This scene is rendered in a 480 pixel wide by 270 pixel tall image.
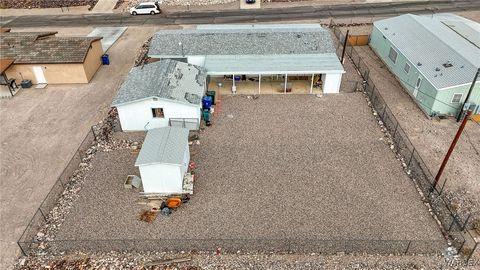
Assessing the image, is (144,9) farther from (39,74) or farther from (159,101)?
(159,101)

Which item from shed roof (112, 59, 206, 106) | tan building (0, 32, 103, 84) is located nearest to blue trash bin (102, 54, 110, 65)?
tan building (0, 32, 103, 84)

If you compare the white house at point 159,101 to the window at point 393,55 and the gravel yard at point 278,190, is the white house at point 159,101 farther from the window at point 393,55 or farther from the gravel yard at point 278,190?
the window at point 393,55

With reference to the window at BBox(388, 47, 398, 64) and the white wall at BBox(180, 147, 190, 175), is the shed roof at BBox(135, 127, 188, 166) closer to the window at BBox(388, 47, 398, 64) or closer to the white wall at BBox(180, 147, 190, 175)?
the white wall at BBox(180, 147, 190, 175)

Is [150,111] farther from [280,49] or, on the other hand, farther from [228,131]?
[280,49]

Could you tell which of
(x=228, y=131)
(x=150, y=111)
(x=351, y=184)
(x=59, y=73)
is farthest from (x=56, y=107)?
(x=351, y=184)

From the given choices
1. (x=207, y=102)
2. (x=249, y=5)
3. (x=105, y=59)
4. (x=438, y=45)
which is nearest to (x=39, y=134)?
(x=105, y=59)

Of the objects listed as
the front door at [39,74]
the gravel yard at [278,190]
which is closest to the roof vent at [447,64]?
the gravel yard at [278,190]
